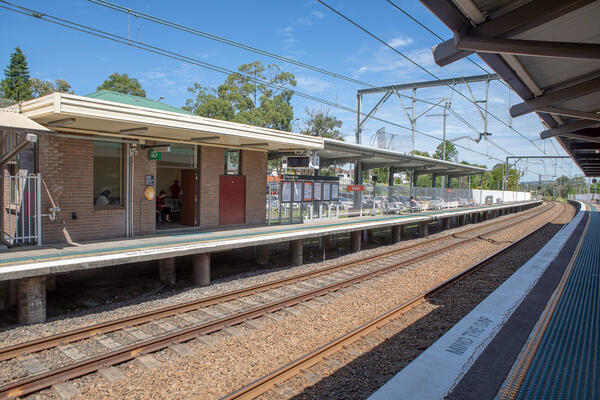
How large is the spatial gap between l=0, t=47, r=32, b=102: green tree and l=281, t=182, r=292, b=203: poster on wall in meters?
49.2

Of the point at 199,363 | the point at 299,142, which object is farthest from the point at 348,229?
the point at 199,363

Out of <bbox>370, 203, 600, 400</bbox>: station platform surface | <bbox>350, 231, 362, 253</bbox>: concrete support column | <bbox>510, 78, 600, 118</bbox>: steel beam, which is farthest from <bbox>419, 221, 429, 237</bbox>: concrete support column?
→ <bbox>370, 203, 600, 400</bbox>: station platform surface

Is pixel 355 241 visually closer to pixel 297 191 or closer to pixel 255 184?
pixel 297 191

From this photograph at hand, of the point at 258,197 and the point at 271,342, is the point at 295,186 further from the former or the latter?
the point at 271,342

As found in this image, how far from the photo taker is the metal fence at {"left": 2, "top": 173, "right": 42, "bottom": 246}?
8.23 metres

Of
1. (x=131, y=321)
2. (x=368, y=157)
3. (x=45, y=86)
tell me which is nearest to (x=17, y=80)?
(x=45, y=86)

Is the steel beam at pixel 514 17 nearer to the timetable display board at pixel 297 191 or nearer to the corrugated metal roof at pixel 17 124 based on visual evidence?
the corrugated metal roof at pixel 17 124

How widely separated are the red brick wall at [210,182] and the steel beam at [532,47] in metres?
8.48

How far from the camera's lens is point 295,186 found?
1475 cm

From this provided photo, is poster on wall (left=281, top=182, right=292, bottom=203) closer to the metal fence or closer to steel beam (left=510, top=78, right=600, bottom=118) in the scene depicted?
steel beam (left=510, top=78, right=600, bottom=118)

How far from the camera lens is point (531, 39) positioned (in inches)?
252

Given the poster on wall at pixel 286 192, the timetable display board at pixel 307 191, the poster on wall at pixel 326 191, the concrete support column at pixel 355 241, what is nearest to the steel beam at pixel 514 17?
the poster on wall at pixel 286 192

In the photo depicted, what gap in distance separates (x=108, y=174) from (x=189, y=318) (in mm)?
4949

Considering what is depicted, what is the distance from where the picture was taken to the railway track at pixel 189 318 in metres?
5.01
